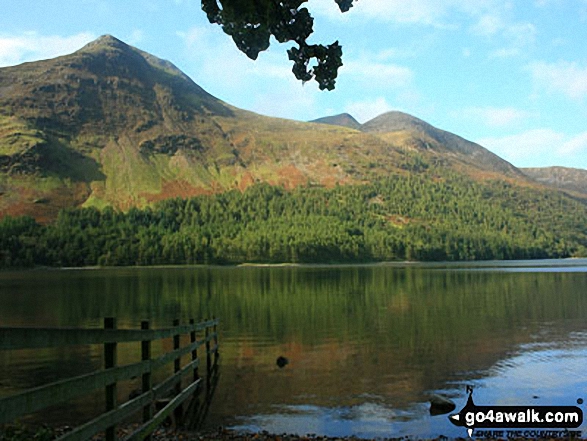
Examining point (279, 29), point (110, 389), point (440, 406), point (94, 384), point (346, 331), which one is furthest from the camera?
point (346, 331)

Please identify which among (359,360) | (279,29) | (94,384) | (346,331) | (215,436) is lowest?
(346,331)

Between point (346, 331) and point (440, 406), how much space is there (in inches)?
944

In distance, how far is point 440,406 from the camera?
2134 centimetres

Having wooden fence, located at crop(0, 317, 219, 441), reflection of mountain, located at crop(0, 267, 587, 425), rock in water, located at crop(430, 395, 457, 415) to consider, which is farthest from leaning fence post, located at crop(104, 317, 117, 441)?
rock in water, located at crop(430, 395, 457, 415)

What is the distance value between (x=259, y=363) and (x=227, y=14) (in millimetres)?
22358

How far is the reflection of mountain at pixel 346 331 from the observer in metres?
26.0

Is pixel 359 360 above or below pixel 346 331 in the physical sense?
above

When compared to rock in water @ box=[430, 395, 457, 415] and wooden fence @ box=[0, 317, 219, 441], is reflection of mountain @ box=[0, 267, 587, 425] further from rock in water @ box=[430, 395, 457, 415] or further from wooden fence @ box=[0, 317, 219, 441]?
wooden fence @ box=[0, 317, 219, 441]

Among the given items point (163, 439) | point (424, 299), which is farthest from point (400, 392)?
point (424, 299)

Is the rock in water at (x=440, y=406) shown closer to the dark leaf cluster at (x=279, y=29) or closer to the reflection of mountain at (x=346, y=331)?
the reflection of mountain at (x=346, y=331)

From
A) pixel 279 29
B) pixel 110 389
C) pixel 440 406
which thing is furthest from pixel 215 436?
pixel 279 29

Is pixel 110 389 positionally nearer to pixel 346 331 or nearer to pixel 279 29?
pixel 279 29

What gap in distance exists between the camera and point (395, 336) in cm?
4197

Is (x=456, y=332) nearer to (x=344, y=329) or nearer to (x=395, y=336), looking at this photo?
(x=395, y=336)
